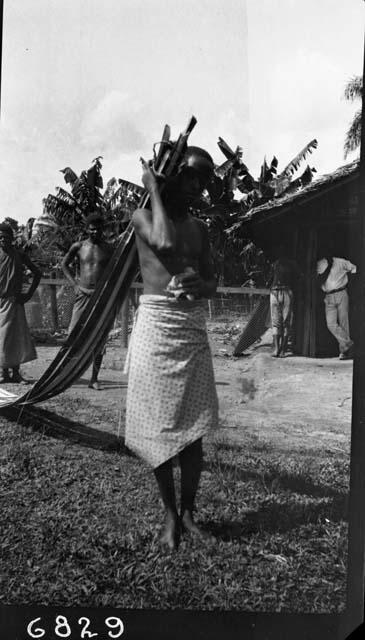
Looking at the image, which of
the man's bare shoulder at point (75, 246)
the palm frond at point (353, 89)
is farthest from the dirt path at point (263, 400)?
the palm frond at point (353, 89)

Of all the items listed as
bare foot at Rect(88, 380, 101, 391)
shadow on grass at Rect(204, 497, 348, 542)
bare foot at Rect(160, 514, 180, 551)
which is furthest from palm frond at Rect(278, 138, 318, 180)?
bare foot at Rect(160, 514, 180, 551)

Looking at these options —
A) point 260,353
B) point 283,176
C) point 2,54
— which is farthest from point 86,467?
point 2,54

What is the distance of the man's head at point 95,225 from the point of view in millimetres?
3023

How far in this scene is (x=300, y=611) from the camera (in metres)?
2.76

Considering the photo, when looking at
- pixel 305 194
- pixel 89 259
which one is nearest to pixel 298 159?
pixel 305 194

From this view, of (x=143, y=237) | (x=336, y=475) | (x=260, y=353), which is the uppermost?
(x=143, y=237)

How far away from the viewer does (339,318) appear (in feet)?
10.0

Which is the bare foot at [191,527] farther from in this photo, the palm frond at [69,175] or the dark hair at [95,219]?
the palm frond at [69,175]

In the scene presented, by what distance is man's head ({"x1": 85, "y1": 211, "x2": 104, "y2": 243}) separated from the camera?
3.02 meters

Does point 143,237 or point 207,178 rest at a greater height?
point 207,178

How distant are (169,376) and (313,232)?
42.4 inches

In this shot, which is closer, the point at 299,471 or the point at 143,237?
the point at 143,237

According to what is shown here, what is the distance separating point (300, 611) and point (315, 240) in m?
1.80

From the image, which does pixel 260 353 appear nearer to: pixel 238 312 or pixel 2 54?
pixel 238 312
